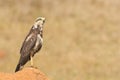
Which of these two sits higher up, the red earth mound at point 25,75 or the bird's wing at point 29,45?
the bird's wing at point 29,45

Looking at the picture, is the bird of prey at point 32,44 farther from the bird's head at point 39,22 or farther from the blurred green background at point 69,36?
the blurred green background at point 69,36

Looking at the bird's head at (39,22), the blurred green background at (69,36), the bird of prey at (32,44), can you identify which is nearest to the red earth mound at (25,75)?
the bird of prey at (32,44)

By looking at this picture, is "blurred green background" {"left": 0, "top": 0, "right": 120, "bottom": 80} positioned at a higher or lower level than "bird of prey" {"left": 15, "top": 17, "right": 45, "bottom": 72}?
higher

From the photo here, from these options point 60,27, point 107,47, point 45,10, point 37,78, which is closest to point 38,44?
point 37,78

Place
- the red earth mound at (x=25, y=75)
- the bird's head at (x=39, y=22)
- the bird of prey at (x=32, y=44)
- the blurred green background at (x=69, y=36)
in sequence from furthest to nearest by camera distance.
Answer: the blurred green background at (x=69, y=36)
the bird's head at (x=39, y=22)
the bird of prey at (x=32, y=44)
the red earth mound at (x=25, y=75)

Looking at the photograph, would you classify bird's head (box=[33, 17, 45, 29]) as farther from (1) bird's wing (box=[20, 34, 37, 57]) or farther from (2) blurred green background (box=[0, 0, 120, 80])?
(2) blurred green background (box=[0, 0, 120, 80])

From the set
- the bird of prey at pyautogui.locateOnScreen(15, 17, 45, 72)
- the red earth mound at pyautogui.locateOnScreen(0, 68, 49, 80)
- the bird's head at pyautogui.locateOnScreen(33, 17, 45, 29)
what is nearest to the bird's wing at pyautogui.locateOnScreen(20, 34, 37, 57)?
the bird of prey at pyautogui.locateOnScreen(15, 17, 45, 72)

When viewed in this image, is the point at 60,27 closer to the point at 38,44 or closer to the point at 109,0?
the point at 109,0
